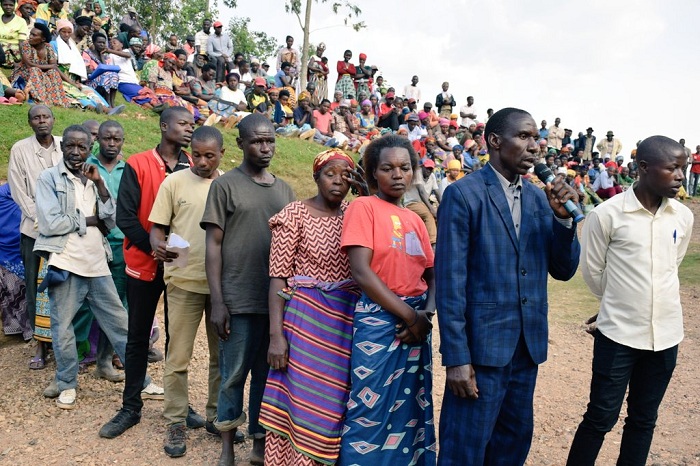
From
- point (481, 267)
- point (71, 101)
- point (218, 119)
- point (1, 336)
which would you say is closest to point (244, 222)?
point (481, 267)

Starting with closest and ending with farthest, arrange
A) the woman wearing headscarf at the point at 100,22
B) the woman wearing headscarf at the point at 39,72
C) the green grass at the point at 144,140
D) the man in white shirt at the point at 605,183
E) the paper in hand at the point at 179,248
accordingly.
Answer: the paper in hand at the point at 179,248
the green grass at the point at 144,140
the woman wearing headscarf at the point at 39,72
the woman wearing headscarf at the point at 100,22
the man in white shirt at the point at 605,183

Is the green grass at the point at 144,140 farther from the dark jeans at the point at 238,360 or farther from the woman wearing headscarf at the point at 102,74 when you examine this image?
the dark jeans at the point at 238,360

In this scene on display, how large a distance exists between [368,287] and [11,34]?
1080cm

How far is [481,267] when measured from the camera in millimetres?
2736

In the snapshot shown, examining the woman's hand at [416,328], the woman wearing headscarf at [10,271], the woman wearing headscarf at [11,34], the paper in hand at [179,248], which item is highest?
the woman wearing headscarf at [11,34]

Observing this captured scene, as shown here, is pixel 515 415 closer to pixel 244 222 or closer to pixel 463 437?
pixel 463 437

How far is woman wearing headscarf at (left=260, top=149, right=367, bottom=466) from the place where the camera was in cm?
306

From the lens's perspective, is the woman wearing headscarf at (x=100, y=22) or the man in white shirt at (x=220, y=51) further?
the man in white shirt at (x=220, y=51)

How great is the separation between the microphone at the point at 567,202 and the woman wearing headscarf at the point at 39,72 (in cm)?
885

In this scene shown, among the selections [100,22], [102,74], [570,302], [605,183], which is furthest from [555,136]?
[102,74]

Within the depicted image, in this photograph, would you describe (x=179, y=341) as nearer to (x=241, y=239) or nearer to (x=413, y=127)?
(x=241, y=239)

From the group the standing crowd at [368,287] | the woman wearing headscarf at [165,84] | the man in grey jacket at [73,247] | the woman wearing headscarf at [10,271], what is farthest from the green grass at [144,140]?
the standing crowd at [368,287]

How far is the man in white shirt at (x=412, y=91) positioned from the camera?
2033 centimetres

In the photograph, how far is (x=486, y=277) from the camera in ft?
8.93
